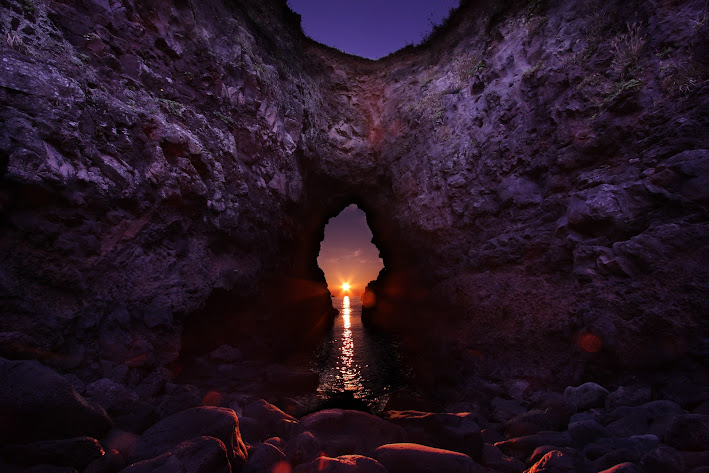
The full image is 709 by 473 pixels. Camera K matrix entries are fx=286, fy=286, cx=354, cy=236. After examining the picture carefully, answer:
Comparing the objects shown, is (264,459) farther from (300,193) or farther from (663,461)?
(300,193)

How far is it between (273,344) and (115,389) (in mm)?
6984

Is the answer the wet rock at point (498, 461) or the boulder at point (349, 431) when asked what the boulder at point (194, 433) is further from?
the wet rock at point (498, 461)

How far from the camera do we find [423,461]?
11.9ft

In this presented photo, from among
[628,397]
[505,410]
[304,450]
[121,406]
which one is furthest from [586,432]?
[121,406]

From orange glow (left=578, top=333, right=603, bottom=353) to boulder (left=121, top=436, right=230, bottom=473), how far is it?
7.03m

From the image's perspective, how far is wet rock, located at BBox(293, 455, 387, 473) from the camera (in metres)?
3.31

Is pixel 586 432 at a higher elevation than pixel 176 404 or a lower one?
lower

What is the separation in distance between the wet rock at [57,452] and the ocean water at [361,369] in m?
6.17

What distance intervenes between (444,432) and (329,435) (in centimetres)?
186

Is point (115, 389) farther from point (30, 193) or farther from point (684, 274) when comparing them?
point (684, 274)

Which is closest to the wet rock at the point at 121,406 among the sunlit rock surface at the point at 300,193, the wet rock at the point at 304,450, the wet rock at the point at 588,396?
the sunlit rock surface at the point at 300,193

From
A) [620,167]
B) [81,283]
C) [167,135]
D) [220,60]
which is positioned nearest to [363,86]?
[220,60]

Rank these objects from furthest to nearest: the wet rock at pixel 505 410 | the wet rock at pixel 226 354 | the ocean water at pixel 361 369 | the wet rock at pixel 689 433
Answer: the ocean water at pixel 361 369, the wet rock at pixel 226 354, the wet rock at pixel 505 410, the wet rock at pixel 689 433

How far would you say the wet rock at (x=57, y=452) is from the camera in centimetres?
302
